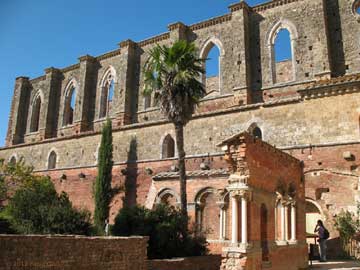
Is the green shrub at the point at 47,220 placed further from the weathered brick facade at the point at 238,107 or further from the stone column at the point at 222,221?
the weathered brick facade at the point at 238,107

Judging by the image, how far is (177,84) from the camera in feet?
60.2

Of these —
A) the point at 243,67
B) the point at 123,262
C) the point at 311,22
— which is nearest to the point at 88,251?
the point at 123,262

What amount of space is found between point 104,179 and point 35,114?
16335 millimetres

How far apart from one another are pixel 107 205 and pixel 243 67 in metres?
12.0

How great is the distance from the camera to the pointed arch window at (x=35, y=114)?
3738 centimetres

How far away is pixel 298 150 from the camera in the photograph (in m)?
18.8

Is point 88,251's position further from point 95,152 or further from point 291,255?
point 95,152

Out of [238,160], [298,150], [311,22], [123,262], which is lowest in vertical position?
[123,262]

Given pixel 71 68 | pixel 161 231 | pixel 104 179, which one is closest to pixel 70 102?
pixel 71 68

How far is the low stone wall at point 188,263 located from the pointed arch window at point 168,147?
36.7 ft

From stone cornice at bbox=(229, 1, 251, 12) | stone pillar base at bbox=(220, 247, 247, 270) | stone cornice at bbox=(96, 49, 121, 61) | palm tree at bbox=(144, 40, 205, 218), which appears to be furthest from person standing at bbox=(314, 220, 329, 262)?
stone cornice at bbox=(96, 49, 121, 61)

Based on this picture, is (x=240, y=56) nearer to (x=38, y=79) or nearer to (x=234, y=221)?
(x=234, y=221)

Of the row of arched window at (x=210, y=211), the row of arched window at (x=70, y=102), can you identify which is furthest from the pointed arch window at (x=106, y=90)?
the row of arched window at (x=210, y=211)

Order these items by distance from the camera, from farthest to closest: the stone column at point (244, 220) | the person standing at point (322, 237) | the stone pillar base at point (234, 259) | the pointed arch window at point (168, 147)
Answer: the pointed arch window at point (168, 147), the person standing at point (322, 237), the stone column at point (244, 220), the stone pillar base at point (234, 259)
